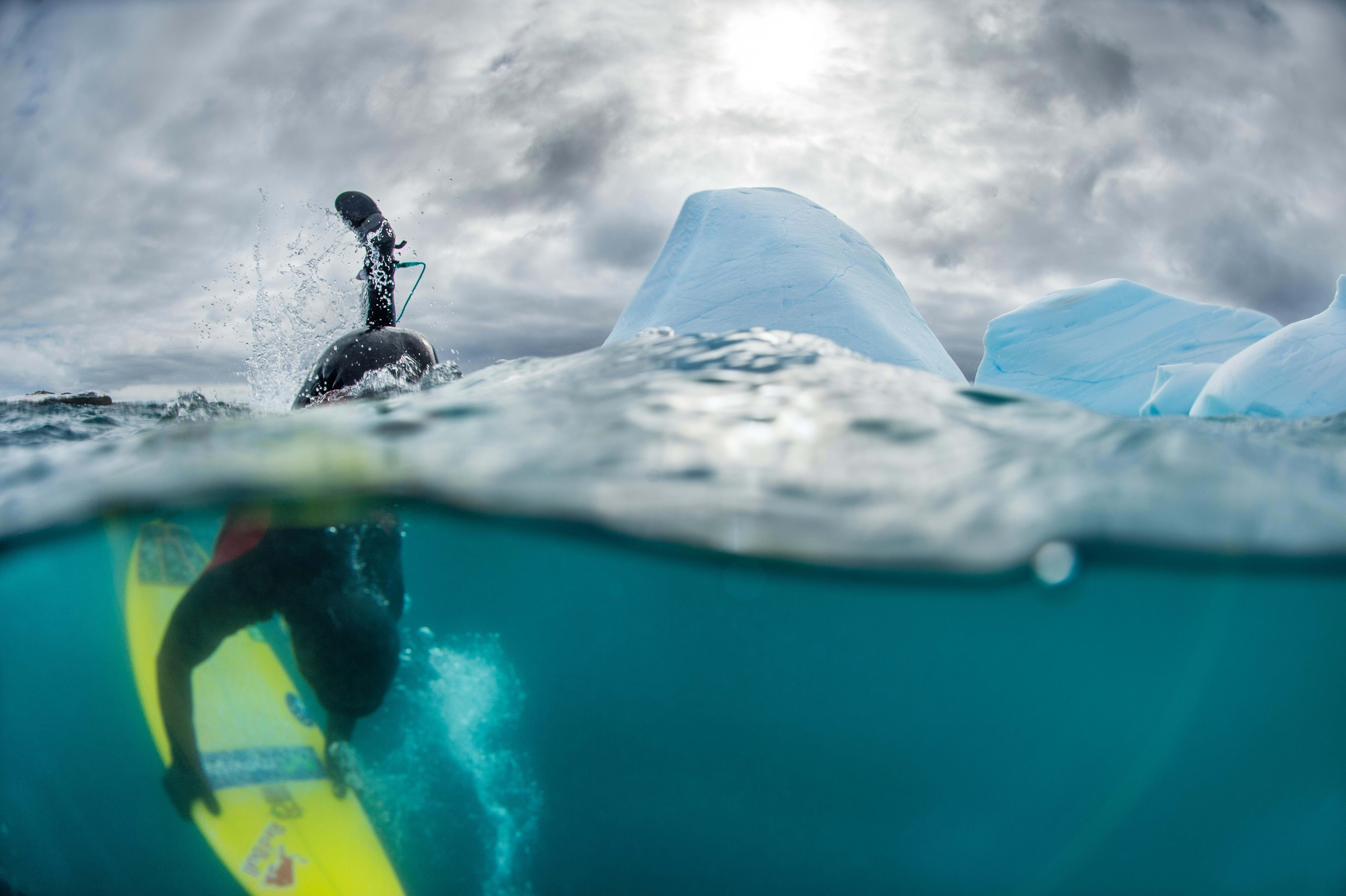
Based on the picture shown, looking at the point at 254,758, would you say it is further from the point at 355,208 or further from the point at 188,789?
the point at 355,208

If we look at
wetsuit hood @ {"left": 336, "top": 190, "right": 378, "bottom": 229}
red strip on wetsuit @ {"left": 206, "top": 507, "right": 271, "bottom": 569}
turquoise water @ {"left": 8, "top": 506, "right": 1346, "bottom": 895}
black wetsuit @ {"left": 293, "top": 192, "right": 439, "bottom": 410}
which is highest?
wetsuit hood @ {"left": 336, "top": 190, "right": 378, "bottom": 229}

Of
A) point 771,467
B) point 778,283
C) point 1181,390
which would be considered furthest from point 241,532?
point 1181,390

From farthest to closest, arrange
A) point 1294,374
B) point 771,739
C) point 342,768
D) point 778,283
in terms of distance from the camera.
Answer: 1. point 778,283
2. point 1294,374
3. point 771,739
4. point 342,768

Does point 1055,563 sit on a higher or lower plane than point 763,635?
higher

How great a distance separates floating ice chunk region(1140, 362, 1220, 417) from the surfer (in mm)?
7821

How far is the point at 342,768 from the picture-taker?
347 centimetres

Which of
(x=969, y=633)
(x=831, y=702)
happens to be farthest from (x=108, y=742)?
(x=969, y=633)

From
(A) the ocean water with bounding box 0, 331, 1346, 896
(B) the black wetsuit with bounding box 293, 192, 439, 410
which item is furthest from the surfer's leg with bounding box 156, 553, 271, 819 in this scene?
(B) the black wetsuit with bounding box 293, 192, 439, 410

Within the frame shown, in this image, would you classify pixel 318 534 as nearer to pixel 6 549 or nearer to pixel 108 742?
pixel 6 549

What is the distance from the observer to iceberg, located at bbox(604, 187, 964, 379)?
696cm

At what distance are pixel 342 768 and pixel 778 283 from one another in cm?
613

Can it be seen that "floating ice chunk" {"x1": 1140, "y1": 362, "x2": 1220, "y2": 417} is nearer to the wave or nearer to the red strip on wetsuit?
the wave

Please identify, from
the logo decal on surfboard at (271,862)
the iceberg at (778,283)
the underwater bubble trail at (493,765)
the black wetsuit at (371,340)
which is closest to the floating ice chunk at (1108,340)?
the iceberg at (778,283)

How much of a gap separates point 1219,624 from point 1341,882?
1.80 metres
